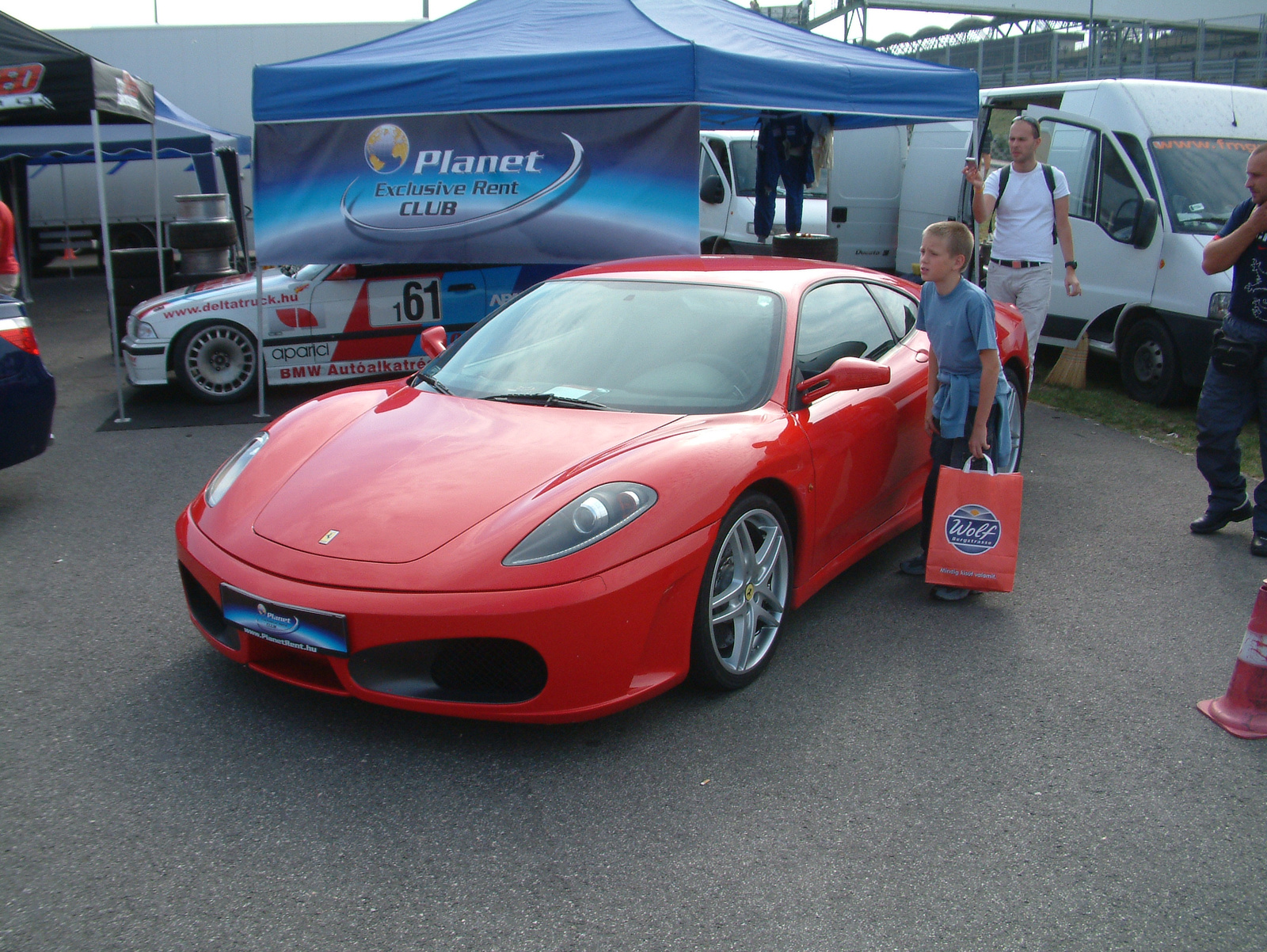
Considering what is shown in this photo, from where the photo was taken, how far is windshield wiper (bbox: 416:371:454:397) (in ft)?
12.2

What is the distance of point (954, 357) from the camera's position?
4000 mm

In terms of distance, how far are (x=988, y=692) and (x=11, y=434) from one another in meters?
4.57

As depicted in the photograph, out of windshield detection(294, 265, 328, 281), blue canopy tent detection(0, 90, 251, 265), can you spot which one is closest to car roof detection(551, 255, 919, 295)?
windshield detection(294, 265, 328, 281)

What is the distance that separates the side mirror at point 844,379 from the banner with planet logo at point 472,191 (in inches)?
154

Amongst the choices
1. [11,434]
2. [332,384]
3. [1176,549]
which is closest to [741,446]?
[1176,549]

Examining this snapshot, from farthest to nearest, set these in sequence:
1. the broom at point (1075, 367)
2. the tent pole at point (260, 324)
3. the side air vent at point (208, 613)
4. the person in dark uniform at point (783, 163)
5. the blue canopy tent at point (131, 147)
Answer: the blue canopy tent at point (131, 147), the person in dark uniform at point (783, 163), the broom at point (1075, 367), the tent pole at point (260, 324), the side air vent at point (208, 613)

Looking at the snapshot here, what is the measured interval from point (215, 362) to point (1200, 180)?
7.52 meters

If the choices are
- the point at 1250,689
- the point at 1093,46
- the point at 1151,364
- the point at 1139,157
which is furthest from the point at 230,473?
the point at 1093,46

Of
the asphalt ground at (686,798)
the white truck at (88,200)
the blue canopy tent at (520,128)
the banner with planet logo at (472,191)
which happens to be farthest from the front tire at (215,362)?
the white truck at (88,200)

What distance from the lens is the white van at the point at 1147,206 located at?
7.32m

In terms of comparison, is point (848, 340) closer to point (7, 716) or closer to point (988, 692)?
point (988, 692)

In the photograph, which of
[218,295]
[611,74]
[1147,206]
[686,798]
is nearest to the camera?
[686,798]

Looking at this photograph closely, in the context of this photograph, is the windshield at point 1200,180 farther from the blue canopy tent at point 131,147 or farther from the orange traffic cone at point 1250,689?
the blue canopy tent at point 131,147

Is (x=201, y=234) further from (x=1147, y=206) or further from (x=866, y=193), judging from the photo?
(x=1147, y=206)
